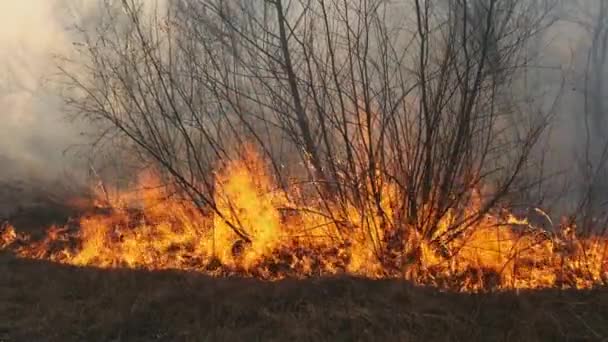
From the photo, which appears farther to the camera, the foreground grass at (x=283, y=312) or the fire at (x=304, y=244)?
the fire at (x=304, y=244)

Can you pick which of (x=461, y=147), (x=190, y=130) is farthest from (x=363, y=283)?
(x=190, y=130)

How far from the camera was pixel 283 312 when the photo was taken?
5895mm

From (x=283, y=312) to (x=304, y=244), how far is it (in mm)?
2237

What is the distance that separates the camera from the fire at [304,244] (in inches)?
270

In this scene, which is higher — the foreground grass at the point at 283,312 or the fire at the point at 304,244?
the fire at the point at 304,244

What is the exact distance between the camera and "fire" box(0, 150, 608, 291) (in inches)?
270

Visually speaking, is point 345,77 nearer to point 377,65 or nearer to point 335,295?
point 377,65

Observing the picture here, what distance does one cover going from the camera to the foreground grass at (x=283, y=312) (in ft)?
16.9

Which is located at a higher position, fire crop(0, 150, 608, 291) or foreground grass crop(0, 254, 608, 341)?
fire crop(0, 150, 608, 291)

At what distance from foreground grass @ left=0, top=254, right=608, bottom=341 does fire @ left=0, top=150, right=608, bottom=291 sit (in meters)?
0.69

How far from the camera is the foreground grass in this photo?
16.9ft

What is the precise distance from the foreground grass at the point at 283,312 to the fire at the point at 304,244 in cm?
69

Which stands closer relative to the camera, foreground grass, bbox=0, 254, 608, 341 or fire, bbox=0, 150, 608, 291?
foreground grass, bbox=0, 254, 608, 341

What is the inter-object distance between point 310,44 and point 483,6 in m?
1.98
